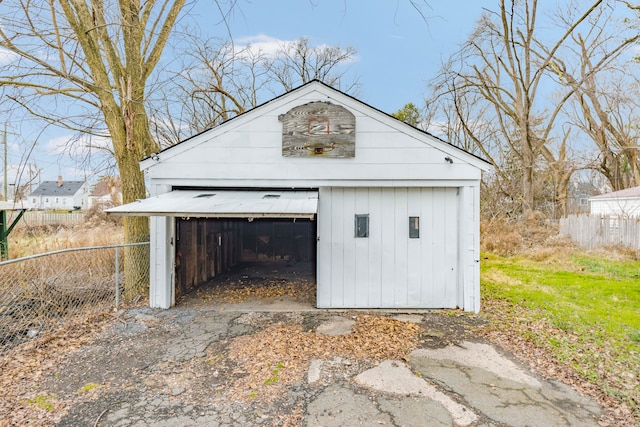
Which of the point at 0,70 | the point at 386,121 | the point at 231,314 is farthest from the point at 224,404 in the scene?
the point at 0,70

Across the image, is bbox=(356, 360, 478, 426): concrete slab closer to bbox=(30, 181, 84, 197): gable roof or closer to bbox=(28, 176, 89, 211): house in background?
bbox=(28, 176, 89, 211): house in background

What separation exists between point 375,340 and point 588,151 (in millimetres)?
24312

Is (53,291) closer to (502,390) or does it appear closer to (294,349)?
(294,349)

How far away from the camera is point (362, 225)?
6793 millimetres

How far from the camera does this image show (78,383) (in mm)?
3910

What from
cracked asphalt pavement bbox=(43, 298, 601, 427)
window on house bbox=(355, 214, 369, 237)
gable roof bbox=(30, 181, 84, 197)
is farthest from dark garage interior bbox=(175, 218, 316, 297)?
gable roof bbox=(30, 181, 84, 197)

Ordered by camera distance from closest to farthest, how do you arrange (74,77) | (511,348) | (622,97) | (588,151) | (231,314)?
1. (511,348)
2. (231,314)
3. (74,77)
4. (622,97)
5. (588,151)

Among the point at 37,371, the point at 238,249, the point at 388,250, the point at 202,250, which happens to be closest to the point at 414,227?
the point at 388,250

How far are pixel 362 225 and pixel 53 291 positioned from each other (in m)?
5.69

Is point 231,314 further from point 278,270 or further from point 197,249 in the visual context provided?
point 278,270

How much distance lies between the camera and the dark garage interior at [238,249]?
7949mm

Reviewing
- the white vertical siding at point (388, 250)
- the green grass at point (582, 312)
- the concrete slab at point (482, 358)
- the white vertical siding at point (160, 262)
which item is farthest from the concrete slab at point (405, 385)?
the white vertical siding at point (160, 262)

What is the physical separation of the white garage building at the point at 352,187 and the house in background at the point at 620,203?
13.2 meters

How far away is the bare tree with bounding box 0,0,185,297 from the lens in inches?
266
